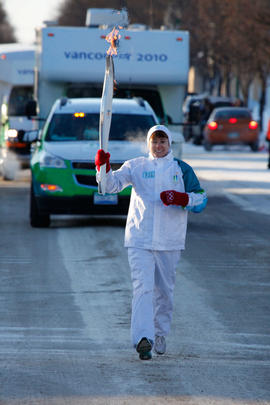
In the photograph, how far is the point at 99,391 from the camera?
6.75 metres

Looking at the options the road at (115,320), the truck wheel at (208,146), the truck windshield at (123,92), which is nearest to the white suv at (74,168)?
the road at (115,320)

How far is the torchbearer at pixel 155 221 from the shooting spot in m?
7.67

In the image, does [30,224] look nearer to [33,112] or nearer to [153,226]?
[33,112]

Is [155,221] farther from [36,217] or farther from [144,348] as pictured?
[36,217]

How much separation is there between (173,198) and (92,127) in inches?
372

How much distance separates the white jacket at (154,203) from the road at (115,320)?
2.58 feet

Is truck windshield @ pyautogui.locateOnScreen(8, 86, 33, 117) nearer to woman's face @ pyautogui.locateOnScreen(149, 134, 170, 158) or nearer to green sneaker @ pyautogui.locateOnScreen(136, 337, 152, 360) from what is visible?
woman's face @ pyautogui.locateOnScreen(149, 134, 170, 158)

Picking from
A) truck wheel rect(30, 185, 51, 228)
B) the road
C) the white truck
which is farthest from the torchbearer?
the white truck

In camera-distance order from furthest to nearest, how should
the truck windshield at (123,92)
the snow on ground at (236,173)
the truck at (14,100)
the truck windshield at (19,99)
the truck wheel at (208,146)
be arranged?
the truck wheel at (208,146) < the truck windshield at (19,99) < the truck at (14,100) < the truck windshield at (123,92) < the snow on ground at (236,173)

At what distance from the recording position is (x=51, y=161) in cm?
1599

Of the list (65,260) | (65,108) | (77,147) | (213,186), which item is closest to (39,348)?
(65,260)

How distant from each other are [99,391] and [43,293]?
387cm

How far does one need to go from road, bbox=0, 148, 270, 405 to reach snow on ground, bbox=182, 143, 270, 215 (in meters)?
4.46

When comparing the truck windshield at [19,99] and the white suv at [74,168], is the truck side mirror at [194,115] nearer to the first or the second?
the white suv at [74,168]
